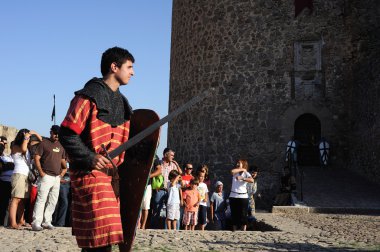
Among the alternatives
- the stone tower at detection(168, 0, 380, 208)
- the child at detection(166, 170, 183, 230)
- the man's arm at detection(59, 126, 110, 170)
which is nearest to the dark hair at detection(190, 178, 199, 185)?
the child at detection(166, 170, 183, 230)

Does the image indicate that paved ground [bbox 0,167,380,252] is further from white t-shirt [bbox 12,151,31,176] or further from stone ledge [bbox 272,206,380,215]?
white t-shirt [bbox 12,151,31,176]

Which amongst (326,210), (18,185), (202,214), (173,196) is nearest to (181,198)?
(173,196)

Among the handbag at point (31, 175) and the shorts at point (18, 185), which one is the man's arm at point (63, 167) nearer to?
the handbag at point (31, 175)

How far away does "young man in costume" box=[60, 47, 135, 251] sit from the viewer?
9.27ft

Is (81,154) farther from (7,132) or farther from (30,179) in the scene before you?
(7,132)

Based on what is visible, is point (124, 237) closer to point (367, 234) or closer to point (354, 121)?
point (367, 234)

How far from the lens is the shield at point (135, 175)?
3111mm

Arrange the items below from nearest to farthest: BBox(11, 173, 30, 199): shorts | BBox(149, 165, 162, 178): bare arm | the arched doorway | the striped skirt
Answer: the striped skirt → BBox(11, 173, 30, 199): shorts → BBox(149, 165, 162, 178): bare arm → the arched doorway

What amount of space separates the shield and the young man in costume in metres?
0.14

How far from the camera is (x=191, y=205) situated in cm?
899

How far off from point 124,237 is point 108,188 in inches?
16.7

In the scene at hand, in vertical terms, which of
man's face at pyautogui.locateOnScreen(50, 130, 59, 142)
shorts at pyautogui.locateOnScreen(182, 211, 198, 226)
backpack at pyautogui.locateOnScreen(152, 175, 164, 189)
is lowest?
shorts at pyautogui.locateOnScreen(182, 211, 198, 226)

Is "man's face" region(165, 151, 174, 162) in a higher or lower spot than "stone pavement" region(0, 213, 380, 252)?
higher

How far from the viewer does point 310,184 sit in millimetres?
13695
